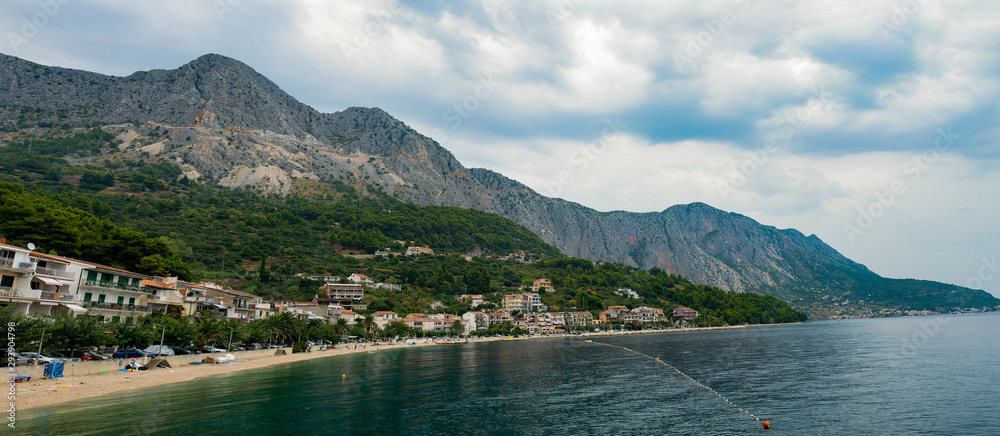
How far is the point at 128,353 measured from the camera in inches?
1620

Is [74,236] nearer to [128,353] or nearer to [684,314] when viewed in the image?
[128,353]

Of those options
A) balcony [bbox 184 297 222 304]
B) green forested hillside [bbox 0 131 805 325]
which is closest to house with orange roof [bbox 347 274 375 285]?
green forested hillside [bbox 0 131 805 325]

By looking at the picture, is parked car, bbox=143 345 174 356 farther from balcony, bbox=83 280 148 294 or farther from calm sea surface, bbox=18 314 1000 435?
balcony, bbox=83 280 148 294

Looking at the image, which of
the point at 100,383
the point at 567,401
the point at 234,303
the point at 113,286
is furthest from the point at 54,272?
the point at 567,401

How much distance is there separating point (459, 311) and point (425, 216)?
81775mm

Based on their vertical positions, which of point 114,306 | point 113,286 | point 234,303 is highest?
point 113,286

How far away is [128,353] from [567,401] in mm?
38281

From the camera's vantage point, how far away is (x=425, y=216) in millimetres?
199500

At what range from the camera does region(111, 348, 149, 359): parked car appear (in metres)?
40.1

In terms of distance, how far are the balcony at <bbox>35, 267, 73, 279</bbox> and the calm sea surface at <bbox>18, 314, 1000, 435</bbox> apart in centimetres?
1687

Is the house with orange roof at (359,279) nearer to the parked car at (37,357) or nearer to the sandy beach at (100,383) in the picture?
the sandy beach at (100,383)

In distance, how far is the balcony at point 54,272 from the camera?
39.8 meters

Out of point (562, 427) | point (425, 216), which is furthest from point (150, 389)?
point (425, 216)

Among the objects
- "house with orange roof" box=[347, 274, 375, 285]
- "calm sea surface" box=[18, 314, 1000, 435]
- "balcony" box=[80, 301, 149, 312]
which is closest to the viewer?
"calm sea surface" box=[18, 314, 1000, 435]
